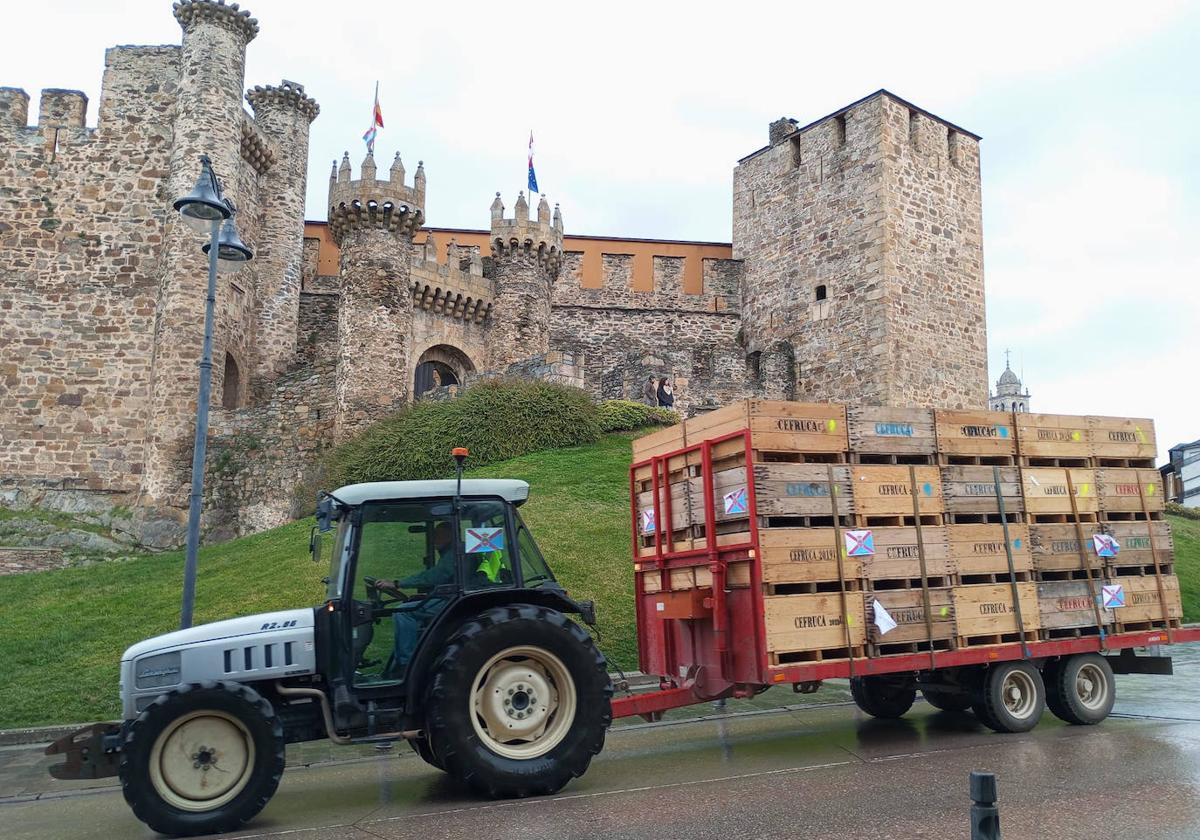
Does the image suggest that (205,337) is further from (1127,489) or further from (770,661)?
(1127,489)

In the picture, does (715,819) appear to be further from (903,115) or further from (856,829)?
(903,115)

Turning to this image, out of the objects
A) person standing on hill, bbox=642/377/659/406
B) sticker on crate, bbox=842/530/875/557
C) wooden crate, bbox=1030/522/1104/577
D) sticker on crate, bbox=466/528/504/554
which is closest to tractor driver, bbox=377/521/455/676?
sticker on crate, bbox=466/528/504/554

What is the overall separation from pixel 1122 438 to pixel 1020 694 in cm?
270

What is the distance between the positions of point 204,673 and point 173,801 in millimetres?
763

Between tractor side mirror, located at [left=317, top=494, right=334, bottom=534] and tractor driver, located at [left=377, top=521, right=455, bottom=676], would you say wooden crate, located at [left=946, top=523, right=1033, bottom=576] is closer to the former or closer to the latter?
tractor driver, located at [left=377, top=521, right=455, bottom=676]

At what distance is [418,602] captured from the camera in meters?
6.61

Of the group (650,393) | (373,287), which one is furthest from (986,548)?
(373,287)

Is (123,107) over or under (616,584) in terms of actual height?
over

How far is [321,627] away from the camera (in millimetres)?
6461

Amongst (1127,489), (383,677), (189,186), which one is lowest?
(383,677)

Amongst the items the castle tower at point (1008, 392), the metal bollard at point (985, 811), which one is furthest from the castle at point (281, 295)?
the castle tower at point (1008, 392)

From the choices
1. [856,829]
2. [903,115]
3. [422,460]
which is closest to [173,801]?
[856,829]

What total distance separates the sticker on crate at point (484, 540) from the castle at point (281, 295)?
16568mm

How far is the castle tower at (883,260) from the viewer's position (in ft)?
88.1
